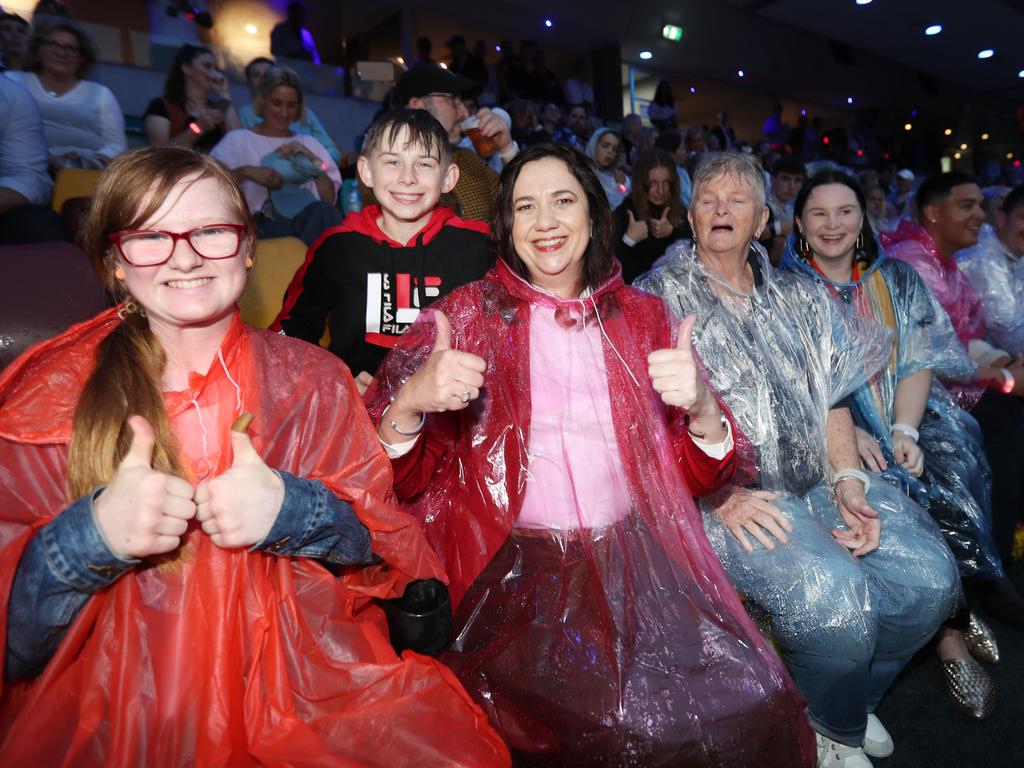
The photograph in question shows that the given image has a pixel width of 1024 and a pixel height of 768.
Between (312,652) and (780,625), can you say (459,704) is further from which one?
(780,625)

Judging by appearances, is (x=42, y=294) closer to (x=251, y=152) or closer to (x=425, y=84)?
(x=425, y=84)

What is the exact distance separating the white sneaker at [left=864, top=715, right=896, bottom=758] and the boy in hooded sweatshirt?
1.84 metres

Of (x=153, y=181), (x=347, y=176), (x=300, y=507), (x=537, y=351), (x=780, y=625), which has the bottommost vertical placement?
(x=780, y=625)

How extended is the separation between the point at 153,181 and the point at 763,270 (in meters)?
1.79

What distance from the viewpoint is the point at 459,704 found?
127 cm

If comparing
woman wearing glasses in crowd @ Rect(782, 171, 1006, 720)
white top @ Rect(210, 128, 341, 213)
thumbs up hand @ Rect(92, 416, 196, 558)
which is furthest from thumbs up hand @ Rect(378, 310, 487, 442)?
white top @ Rect(210, 128, 341, 213)

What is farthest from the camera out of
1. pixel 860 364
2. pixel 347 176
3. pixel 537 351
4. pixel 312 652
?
pixel 347 176

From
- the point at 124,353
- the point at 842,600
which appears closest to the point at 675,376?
the point at 842,600

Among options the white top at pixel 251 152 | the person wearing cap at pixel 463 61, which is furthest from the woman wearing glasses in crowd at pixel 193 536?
the person wearing cap at pixel 463 61

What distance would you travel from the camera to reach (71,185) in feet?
9.91

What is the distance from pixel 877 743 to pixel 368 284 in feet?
6.77

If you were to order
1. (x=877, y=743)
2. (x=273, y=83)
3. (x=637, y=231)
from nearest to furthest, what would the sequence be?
(x=877, y=743), (x=273, y=83), (x=637, y=231)

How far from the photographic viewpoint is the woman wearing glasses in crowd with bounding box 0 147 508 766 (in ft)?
3.63

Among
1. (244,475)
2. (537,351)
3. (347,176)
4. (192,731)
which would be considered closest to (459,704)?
(192,731)
